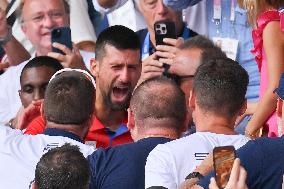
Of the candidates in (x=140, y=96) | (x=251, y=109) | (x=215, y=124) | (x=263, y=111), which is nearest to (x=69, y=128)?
(x=140, y=96)

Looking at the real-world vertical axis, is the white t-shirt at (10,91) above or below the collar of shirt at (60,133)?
below

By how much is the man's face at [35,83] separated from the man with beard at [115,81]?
43 cm

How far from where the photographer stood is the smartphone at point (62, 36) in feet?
26.3

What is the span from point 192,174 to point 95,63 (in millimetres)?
2673

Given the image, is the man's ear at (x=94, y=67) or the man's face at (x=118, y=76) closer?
the man's face at (x=118, y=76)

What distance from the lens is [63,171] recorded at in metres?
4.59

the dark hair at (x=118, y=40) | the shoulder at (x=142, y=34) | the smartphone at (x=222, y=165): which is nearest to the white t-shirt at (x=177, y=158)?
the smartphone at (x=222, y=165)

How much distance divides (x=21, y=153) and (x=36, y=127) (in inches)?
40.9

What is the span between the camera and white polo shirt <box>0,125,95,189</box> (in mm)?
5578

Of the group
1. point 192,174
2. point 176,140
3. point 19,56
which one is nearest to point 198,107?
point 176,140

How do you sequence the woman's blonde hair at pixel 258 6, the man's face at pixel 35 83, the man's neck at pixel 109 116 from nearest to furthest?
the woman's blonde hair at pixel 258 6 < the man's neck at pixel 109 116 < the man's face at pixel 35 83

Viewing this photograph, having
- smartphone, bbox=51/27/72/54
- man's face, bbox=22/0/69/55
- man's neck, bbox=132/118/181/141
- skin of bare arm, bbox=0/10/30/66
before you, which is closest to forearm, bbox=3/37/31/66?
skin of bare arm, bbox=0/10/30/66

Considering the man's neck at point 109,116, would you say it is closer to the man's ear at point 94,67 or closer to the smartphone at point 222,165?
the man's ear at point 94,67

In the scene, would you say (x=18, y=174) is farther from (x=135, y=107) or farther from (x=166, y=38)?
(x=166, y=38)
